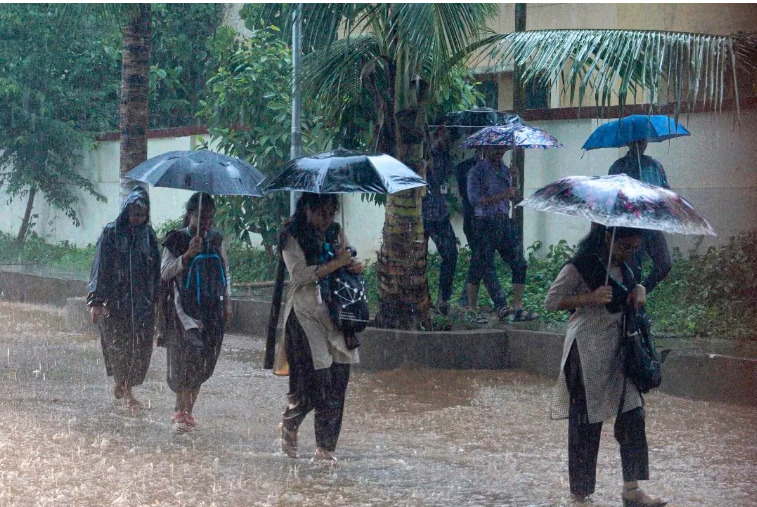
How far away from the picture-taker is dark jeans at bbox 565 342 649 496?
540cm

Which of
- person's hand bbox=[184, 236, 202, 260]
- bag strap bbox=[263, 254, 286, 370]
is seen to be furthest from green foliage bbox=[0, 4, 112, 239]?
bag strap bbox=[263, 254, 286, 370]

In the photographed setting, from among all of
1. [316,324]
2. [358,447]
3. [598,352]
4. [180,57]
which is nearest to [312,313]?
[316,324]

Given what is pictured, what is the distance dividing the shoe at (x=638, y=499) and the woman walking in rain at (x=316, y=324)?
1.74 metres

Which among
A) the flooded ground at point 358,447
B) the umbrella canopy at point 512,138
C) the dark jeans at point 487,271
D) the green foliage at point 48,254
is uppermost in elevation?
the umbrella canopy at point 512,138

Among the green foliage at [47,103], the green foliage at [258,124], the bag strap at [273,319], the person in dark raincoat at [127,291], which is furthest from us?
the green foliage at [47,103]

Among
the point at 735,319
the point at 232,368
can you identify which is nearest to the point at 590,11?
the point at 735,319

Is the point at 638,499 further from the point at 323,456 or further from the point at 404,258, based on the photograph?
the point at 404,258

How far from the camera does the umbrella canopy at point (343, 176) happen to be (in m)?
6.18

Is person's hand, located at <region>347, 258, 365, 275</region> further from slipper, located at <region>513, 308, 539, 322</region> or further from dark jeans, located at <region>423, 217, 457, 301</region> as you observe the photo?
dark jeans, located at <region>423, 217, 457, 301</region>

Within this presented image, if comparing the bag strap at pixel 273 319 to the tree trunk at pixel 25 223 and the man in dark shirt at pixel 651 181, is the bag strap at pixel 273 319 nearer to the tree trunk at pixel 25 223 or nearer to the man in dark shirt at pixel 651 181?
the man in dark shirt at pixel 651 181

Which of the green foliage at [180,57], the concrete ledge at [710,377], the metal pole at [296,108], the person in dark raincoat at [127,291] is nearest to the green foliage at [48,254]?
the green foliage at [180,57]

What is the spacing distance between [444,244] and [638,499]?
5.71 meters

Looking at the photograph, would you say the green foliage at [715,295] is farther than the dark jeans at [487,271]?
No

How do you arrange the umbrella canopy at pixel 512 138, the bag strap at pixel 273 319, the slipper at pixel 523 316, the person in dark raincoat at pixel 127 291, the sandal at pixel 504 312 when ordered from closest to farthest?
1. the bag strap at pixel 273 319
2. the person in dark raincoat at pixel 127 291
3. the umbrella canopy at pixel 512 138
4. the slipper at pixel 523 316
5. the sandal at pixel 504 312
